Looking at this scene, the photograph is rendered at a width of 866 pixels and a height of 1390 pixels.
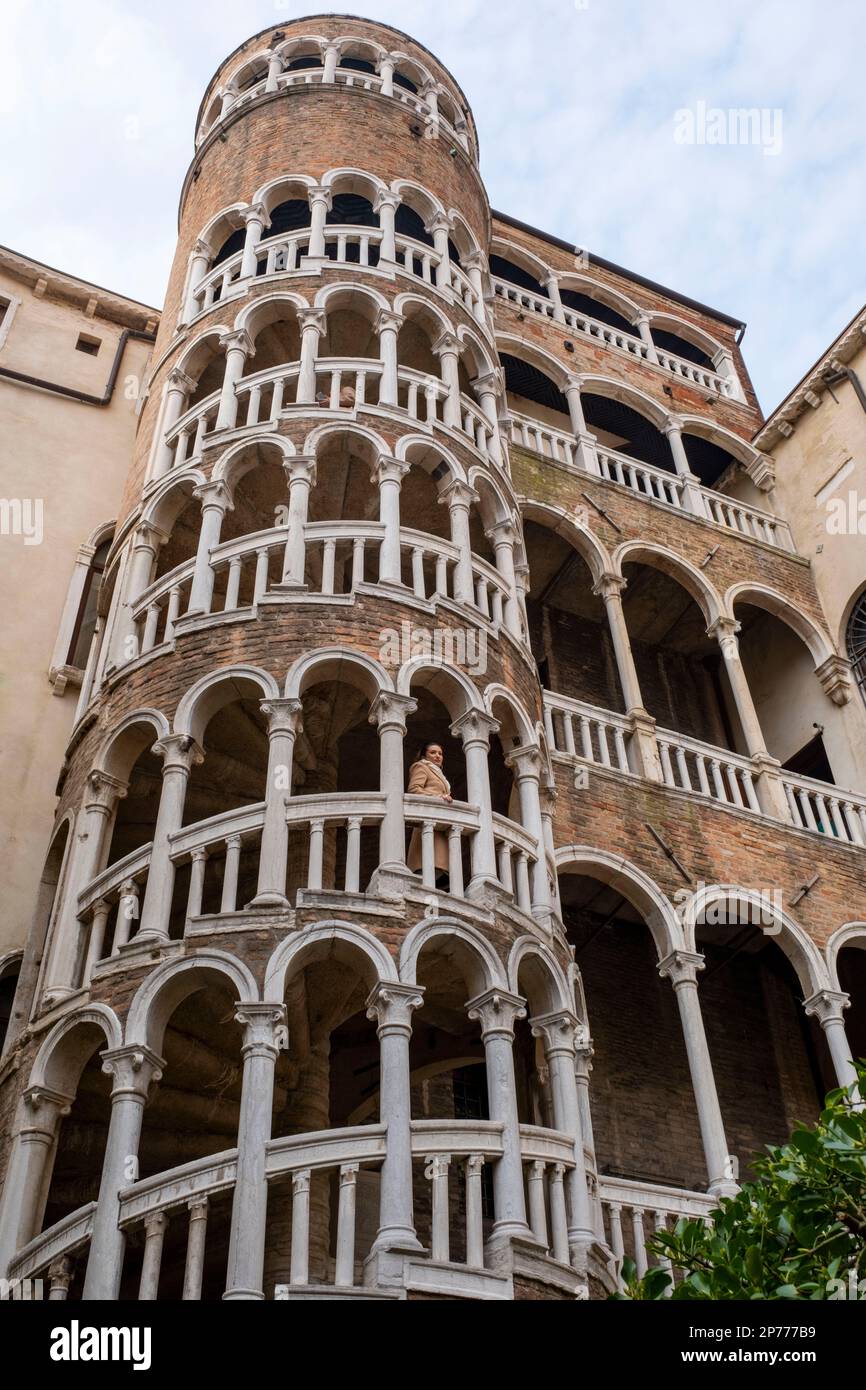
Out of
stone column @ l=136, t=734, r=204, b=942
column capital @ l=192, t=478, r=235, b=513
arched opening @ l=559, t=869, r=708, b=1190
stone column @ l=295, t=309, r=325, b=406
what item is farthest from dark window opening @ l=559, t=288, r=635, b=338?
stone column @ l=136, t=734, r=204, b=942

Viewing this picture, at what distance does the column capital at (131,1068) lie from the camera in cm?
911

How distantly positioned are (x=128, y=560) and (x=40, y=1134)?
6443 mm

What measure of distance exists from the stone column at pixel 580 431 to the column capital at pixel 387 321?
4.36 m

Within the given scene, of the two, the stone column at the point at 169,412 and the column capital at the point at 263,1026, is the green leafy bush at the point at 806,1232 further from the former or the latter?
the stone column at the point at 169,412

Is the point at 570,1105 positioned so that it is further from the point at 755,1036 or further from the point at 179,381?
the point at 179,381

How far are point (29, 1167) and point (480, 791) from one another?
4.65 m

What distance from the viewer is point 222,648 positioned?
11664mm

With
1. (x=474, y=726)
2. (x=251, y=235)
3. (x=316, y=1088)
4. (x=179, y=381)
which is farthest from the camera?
(x=251, y=235)

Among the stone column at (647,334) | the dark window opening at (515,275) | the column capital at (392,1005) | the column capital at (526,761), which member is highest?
the dark window opening at (515,275)

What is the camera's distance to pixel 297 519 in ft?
41.3

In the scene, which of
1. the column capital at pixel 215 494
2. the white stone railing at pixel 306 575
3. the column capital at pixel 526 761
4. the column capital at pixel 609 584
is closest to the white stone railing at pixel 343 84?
the column capital at pixel 609 584

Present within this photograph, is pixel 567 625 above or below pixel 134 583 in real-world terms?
above

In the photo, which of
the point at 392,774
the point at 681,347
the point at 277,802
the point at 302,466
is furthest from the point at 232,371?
the point at 681,347
